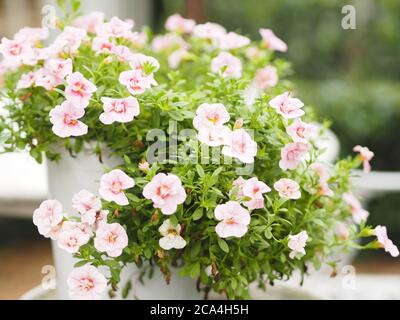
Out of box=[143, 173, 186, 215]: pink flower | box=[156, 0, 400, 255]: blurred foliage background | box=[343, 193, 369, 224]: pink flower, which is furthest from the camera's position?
box=[156, 0, 400, 255]: blurred foliage background

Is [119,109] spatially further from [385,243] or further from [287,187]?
[385,243]

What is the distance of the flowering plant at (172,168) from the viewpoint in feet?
3.01

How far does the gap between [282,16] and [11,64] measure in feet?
11.6

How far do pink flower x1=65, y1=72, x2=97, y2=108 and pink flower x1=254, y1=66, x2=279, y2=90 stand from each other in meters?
0.41


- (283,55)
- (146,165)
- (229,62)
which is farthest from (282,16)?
(146,165)

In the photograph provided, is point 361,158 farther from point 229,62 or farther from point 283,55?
point 283,55

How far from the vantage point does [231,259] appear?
99cm

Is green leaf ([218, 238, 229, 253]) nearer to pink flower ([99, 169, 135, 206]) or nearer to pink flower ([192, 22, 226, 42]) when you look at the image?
pink flower ([99, 169, 135, 206])

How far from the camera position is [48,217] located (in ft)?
3.09

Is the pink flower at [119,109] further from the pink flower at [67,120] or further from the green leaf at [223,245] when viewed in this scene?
the green leaf at [223,245]

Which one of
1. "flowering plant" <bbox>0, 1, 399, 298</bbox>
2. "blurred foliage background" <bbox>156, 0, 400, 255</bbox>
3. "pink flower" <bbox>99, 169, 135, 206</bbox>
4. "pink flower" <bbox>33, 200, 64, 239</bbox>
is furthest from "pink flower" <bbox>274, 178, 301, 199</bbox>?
"blurred foliage background" <bbox>156, 0, 400, 255</bbox>

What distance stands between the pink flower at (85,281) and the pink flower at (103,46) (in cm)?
35

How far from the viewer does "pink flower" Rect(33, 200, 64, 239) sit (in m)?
0.94

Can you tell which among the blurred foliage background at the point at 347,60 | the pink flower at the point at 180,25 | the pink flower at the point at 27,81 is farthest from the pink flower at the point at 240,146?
the blurred foliage background at the point at 347,60
